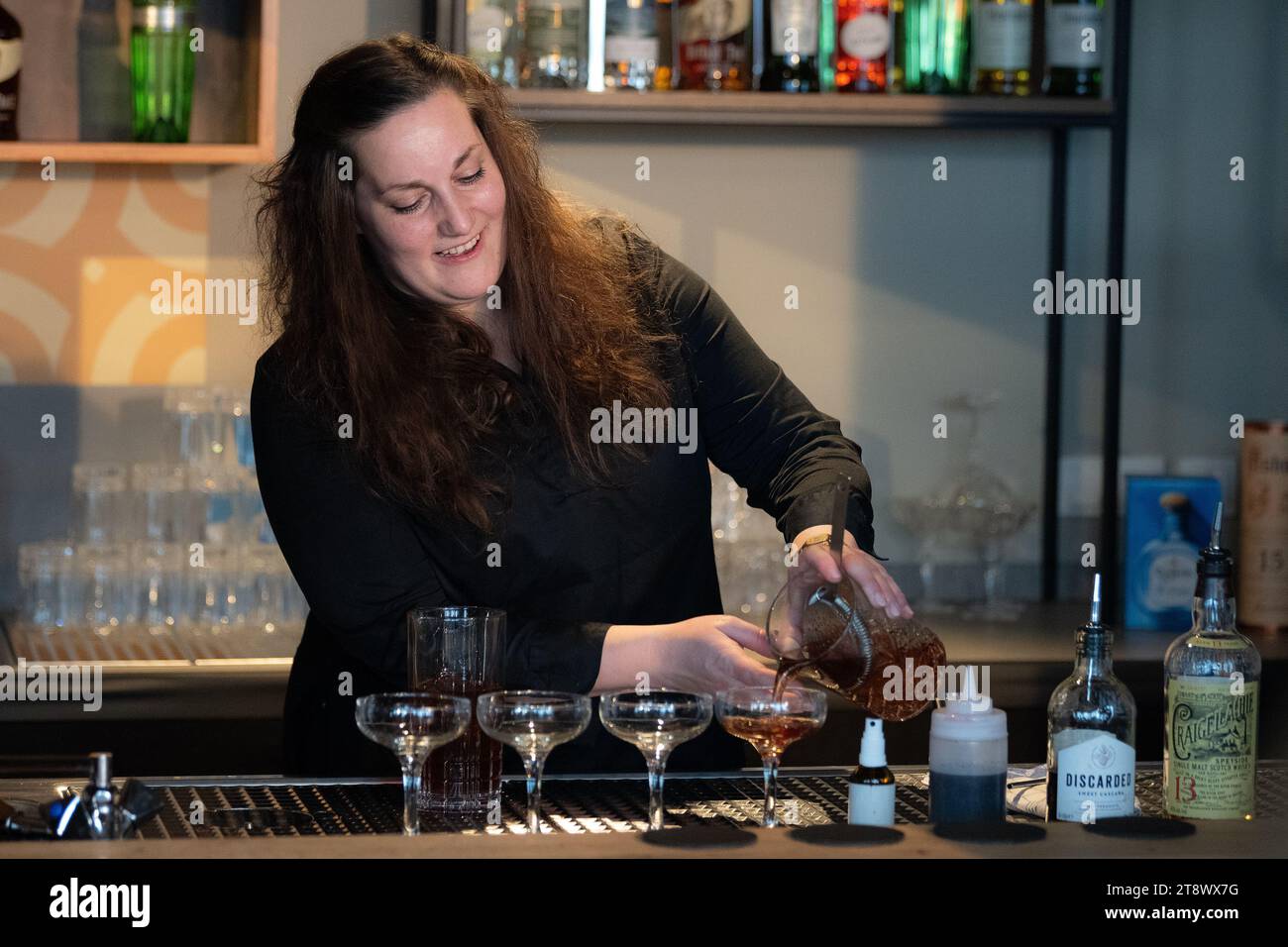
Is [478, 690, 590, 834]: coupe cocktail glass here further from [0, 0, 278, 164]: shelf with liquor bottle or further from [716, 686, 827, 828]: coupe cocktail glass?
[0, 0, 278, 164]: shelf with liquor bottle

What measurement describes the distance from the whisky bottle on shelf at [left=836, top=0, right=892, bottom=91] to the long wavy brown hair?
104 cm

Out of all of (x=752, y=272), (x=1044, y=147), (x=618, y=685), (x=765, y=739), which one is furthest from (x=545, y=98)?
(x=765, y=739)

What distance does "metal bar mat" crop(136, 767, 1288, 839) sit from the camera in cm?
131

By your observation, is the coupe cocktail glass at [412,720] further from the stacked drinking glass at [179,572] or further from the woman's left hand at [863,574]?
the stacked drinking glass at [179,572]

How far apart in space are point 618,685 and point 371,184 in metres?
0.59

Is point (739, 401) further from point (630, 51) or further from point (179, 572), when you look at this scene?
point (179, 572)

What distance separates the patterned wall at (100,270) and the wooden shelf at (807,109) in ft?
2.28

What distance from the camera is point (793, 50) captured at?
2.78m

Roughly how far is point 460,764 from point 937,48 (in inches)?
73.0

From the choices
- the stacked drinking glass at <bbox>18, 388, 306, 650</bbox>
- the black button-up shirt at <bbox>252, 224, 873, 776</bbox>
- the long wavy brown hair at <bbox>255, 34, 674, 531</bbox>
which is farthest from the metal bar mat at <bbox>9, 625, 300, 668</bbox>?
the long wavy brown hair at <bbox>255, 34, 674, 531</bbox>

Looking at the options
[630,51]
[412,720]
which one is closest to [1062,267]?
[630,51]

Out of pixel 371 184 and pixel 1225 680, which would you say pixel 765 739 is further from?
pixel 371 184

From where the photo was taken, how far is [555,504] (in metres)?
1.82
